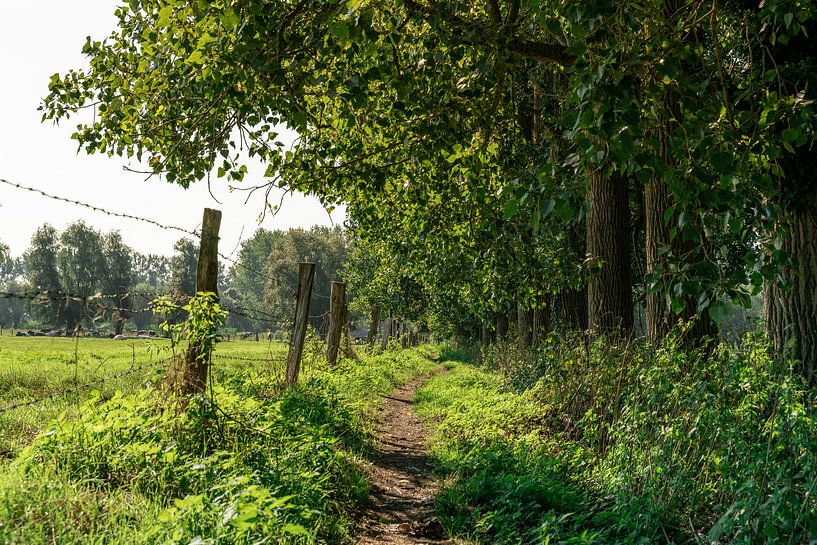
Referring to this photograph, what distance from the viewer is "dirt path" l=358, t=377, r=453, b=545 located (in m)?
5.32

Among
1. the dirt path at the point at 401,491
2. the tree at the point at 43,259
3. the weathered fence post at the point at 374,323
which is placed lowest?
the dirt path at the point at 401,491

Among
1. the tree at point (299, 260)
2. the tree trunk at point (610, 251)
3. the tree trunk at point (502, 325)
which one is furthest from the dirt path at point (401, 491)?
the tree at point (299, 260)

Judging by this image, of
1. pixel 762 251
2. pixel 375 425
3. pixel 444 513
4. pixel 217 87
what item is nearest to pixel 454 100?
pixel 217 87

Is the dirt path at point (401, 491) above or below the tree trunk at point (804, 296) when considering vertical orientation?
below

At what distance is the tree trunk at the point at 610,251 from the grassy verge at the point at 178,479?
185 inches

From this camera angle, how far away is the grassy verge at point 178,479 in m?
3.36

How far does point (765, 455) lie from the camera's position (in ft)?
13.6

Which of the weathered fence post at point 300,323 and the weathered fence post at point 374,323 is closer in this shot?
the weathered fence post at point 300,323

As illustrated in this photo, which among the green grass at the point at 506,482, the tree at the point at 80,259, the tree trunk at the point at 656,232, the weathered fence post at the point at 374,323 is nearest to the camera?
the green grass at the point at 506,482

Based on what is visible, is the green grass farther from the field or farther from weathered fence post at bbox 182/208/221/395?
the field

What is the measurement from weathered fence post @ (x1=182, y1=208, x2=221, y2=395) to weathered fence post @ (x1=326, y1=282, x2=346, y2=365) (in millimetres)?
7235

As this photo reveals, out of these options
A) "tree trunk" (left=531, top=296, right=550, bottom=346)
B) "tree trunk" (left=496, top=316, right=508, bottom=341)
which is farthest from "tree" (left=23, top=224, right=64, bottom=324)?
"tree trunk" (left=531, top=296, right=550, bottom=346)

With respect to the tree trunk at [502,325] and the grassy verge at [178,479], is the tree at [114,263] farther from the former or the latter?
the grassy verge at [178,479]

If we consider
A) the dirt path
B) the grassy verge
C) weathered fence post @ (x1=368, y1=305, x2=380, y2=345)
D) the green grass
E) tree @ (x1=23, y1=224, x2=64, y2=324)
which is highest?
tree @ (x1=23, y1=224, x2=64, y2=324)
